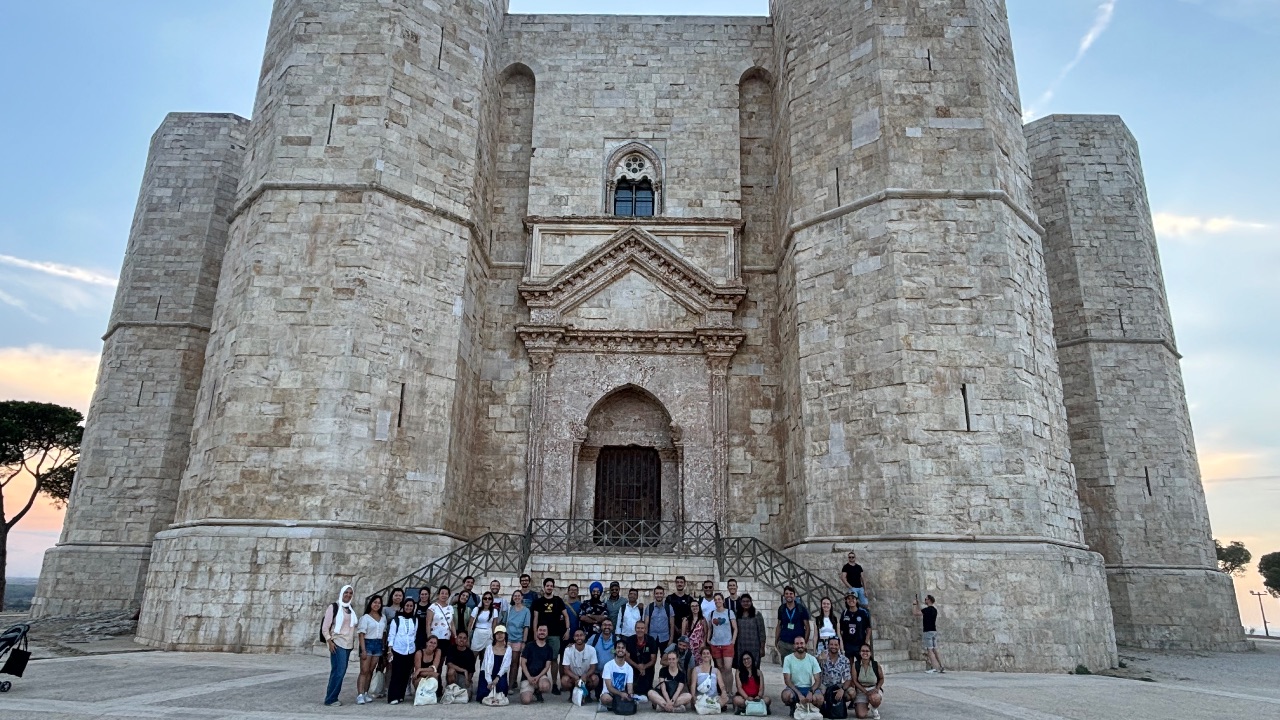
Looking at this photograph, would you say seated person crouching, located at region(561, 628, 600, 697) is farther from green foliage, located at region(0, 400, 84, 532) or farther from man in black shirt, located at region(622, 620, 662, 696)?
green foliage, located at region(0, 400, 84, 532)

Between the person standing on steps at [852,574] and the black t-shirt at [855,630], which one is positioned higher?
the person standing on steps at [852,574]

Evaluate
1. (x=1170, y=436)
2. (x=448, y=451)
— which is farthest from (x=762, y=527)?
(x=1170, y=436)

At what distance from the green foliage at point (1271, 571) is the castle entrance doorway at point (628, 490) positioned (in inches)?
1534

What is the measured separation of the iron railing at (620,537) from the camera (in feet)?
47.0

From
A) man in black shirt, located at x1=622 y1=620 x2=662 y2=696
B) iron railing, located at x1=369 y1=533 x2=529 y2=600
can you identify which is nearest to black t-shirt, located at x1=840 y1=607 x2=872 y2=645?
man in black shirt, located at x1=622 y1=620 x2=662 y2=696

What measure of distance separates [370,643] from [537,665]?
65.9 inches

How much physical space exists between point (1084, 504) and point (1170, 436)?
2.55 metres

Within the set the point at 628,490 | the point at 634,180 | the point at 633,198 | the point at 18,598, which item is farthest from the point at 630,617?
the point at 18,598

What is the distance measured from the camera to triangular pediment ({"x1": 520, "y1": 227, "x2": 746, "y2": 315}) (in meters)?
16.1

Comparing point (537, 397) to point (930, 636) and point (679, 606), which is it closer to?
point (679, 606)

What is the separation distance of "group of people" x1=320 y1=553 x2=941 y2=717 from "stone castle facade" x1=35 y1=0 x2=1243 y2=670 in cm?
454

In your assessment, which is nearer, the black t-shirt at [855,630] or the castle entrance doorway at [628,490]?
the black t-shirt at [855,630]

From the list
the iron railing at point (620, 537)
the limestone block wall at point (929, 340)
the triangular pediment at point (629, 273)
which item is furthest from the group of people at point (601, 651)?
the triangular pediment at point (629, 273)

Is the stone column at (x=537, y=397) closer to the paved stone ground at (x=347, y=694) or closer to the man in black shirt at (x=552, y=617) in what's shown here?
the paved stone ground at (x=347, y=694)
